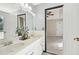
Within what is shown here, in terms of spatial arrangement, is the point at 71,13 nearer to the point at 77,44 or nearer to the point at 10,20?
the point at 77,44

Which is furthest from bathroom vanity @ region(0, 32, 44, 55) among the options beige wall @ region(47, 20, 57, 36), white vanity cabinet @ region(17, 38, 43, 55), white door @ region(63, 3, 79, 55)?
white door @ region(63, 3, 79, 55)

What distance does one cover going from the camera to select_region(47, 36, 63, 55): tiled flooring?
1467mm

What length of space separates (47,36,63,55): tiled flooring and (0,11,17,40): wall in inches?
19.3

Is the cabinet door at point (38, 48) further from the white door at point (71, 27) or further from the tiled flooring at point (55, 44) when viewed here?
the white door at point (71, 27)

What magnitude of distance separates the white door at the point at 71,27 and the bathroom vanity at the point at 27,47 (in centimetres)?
34

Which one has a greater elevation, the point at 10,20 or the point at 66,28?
the point at 10,20

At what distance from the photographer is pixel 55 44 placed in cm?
151

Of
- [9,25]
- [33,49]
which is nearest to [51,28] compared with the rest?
[33,49]

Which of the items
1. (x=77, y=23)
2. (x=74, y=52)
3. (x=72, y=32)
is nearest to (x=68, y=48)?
(x=74, y=52)

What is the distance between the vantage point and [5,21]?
143 cm

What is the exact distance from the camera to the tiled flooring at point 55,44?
147 cm

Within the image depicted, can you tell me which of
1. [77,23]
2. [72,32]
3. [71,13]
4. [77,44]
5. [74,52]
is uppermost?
[71,13]

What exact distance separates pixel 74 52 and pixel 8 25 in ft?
3.08

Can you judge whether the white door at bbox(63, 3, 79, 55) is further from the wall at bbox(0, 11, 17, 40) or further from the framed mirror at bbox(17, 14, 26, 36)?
the wall at bbox(0, 11, 17, 40)
